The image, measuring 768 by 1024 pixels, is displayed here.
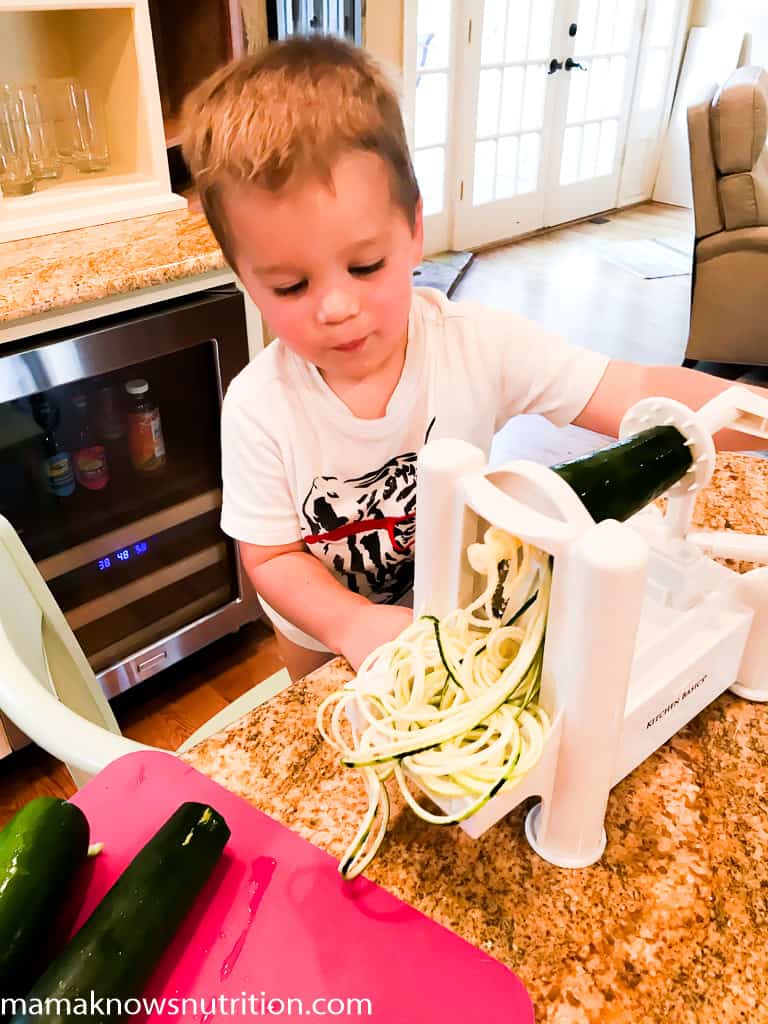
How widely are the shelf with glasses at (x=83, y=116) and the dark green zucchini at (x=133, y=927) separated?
52.3 inches

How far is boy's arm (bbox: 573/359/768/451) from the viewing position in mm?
841

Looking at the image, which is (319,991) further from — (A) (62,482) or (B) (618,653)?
(A) (62,482)

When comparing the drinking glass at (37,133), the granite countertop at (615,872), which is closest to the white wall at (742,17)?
the drinking glass at (37,133)

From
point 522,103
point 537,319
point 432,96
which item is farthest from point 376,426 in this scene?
point 522,103

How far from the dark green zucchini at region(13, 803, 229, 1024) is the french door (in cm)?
395

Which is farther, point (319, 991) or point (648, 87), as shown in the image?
point (648, 87)

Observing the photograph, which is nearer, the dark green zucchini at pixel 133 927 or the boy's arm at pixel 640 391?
the dark green zucchini at pixel 133 927

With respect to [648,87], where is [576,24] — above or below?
above

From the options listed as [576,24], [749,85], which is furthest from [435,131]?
[749,85]

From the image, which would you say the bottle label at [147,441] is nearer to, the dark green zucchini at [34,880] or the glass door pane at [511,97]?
the dark green zucchini at [34,880]

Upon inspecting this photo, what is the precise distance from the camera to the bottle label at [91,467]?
5.19ft

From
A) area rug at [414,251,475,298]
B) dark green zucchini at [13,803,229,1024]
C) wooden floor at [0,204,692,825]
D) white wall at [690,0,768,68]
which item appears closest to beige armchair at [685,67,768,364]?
wooden floor at [0,204,692,825]

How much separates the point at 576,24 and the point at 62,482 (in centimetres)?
459

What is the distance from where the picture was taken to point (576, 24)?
15.5ft
